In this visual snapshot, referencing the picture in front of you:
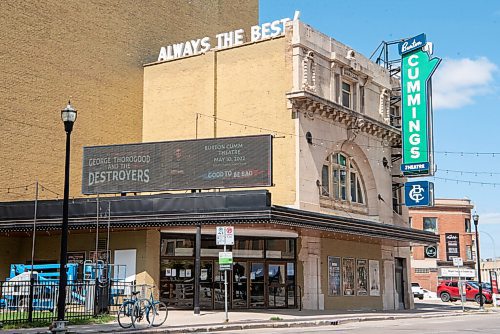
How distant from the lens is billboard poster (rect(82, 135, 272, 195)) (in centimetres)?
3017

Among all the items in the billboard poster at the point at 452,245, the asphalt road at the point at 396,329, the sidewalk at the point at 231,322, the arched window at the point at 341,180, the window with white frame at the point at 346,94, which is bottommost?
the asphalt road at the point at 396,329

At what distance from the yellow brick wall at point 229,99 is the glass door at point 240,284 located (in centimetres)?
349

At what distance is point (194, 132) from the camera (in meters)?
37.7

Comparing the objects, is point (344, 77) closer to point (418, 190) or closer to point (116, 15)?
point (418, 190)

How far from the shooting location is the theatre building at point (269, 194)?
3016 cm

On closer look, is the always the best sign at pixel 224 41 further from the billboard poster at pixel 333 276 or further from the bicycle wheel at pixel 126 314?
the bicycle wheel at pixel 126 314

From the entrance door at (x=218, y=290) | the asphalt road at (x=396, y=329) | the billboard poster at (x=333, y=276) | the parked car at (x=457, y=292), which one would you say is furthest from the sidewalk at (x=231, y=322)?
the parked car at (x=457, y=292)

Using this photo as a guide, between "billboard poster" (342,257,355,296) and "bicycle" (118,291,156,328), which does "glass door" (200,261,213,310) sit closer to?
"billboard poster" (342,257,355,296)

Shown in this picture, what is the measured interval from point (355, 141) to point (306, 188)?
613 centimetres

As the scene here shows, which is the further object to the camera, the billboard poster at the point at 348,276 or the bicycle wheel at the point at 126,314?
the billboard poster at the point at 348,276

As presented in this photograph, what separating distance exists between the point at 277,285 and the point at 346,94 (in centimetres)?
1139

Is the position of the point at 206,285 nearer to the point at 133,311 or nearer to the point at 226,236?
the point at 226,236

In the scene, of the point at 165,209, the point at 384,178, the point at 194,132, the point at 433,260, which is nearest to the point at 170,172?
the point at 165,209

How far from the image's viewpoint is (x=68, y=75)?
125 ft
